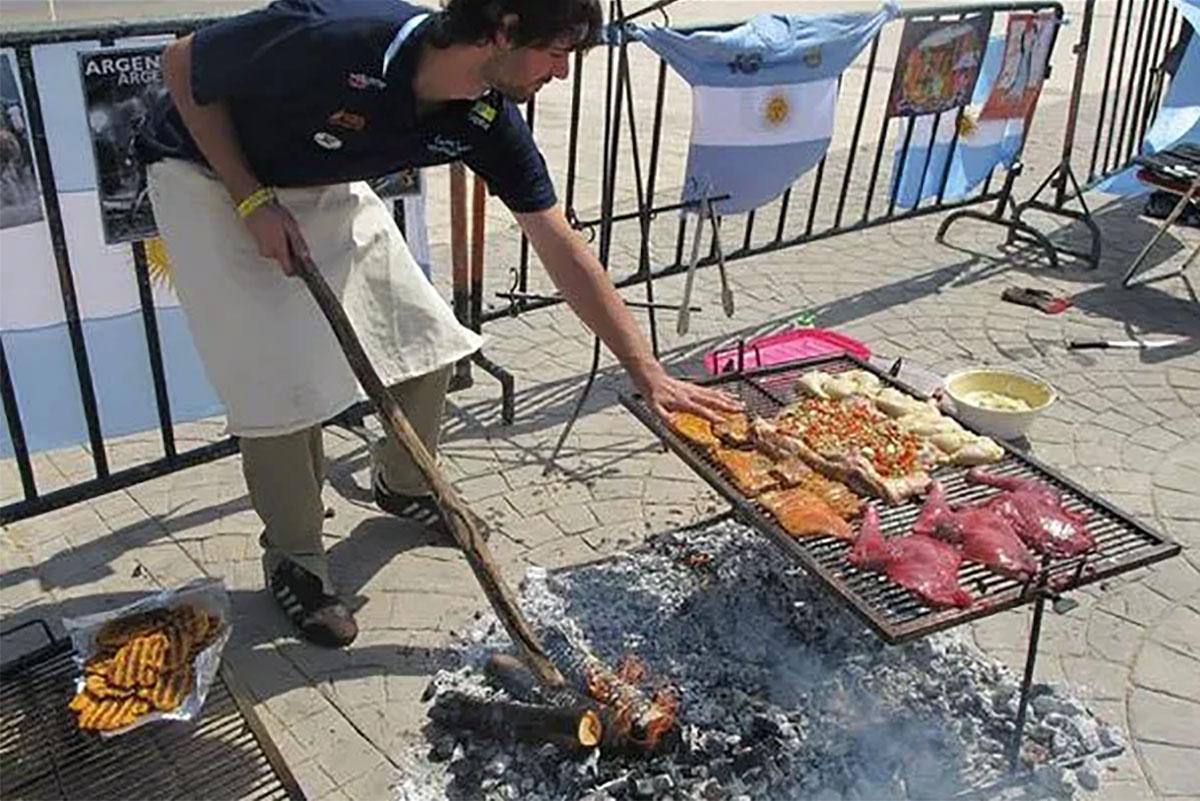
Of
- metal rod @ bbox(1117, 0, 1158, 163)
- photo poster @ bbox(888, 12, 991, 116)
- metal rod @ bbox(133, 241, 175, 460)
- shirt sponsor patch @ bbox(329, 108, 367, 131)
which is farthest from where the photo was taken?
metal rod @ bbox(1117, 0, 1158, 163)

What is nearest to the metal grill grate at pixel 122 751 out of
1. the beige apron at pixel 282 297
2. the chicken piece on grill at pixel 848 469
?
the beige apron at pixel 282 297

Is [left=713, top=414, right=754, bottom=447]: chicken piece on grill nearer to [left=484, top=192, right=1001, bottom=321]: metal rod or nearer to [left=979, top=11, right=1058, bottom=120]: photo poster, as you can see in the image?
[left=484, top=192, right=1001, bottom=321]: metal rod

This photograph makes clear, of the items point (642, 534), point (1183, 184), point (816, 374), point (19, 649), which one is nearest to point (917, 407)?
point (816, 374)

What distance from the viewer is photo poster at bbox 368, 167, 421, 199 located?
4355mm

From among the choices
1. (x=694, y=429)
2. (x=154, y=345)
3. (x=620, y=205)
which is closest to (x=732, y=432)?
→ (x=694, y=429)

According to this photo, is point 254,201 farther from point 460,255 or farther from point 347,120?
point 460,255

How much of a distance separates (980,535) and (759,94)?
274 centimetres

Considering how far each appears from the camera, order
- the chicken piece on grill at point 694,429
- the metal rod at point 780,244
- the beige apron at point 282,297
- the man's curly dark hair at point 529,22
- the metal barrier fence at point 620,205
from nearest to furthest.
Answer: the man's curly dark hair at point 529,22
the beige apron at point 282,297
the chicken piece on grill at point 694,429
the metal barrier fence at point 620,205
the metal rod at point 780,244

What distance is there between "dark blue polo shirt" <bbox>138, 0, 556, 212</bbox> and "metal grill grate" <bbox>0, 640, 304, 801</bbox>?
1376 millimetres

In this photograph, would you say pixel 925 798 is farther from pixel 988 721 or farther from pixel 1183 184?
pixel 1183 184

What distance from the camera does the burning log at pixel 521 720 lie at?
2.91 metres

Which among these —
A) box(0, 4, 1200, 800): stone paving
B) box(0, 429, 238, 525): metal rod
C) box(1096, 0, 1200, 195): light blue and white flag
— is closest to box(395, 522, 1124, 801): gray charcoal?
box(0, 4, 1200, 800): stone paving

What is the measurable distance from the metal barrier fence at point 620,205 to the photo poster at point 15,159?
0.02m

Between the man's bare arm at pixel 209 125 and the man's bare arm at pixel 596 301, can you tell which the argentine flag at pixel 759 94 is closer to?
the man's bare arm at pixel 596 301
